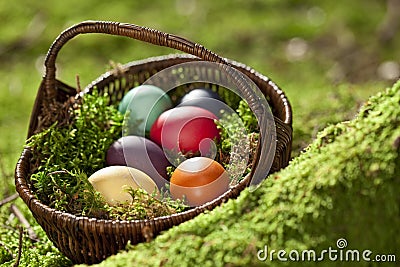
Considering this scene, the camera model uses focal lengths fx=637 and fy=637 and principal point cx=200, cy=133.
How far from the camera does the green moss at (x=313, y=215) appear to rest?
163cm

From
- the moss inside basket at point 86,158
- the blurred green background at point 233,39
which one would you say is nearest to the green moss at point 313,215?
the moss inside basket at point 86,158

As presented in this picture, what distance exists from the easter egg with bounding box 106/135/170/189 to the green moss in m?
0.51

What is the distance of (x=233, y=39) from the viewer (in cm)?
464

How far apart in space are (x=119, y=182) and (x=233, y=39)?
9.09ft

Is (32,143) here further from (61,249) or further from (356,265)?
(356,265)

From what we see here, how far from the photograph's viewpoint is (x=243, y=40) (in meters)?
4.65

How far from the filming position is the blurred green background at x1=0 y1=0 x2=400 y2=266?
13.9 feet

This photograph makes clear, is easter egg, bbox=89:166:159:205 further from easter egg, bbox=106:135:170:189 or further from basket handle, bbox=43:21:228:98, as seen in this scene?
basket handle, bbox=43:21:228:98

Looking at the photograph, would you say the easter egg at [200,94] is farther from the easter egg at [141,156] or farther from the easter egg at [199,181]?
the easter egg at [199,181]

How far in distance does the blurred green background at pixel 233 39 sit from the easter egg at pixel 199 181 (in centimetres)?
178

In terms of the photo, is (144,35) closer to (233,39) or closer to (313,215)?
(313,215)

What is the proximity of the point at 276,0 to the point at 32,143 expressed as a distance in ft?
10.7

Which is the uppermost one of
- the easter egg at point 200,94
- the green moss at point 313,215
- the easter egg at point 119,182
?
the easter egg at point 200,94
